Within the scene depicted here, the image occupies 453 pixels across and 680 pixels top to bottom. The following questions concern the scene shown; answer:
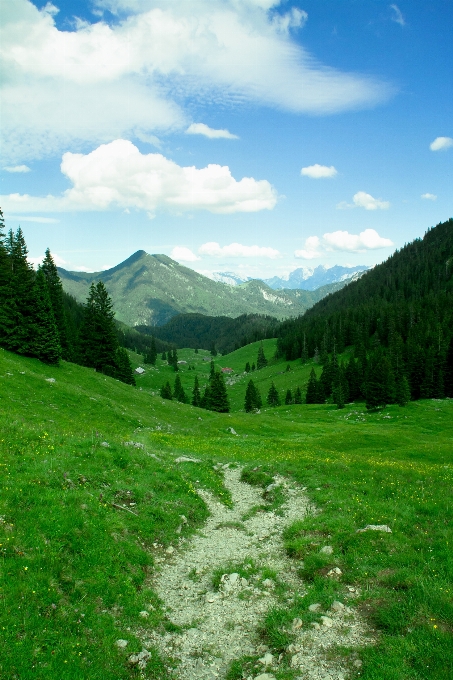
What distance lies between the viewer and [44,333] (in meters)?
48.0

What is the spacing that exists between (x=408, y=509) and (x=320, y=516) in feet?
12.4

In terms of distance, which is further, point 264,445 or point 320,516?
point 264,445

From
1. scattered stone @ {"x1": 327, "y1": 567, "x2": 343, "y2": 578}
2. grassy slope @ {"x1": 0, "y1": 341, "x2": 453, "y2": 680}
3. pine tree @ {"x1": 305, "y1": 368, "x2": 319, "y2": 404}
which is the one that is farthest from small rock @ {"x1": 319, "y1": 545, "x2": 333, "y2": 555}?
pine tree @ {"x1": 305, "y1": 368, "x2": 319, "y2": 404}

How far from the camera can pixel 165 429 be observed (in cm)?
4094

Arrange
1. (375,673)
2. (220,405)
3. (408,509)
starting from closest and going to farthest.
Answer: (375,673)
(408,509)
(220,405)

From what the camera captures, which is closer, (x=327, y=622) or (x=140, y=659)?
(x=140, y=659)

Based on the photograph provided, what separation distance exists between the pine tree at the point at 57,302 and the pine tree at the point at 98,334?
3962 millimetres

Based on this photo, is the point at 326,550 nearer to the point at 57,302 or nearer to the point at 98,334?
the point at 98,334

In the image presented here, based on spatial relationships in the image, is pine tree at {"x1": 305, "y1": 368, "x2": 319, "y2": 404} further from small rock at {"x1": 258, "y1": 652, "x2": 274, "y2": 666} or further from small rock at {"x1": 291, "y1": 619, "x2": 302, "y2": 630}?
small rock at {"x1": 258, "y1": 652, "x2": 274, "y2": 666}

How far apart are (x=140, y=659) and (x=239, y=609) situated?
3.28 meters

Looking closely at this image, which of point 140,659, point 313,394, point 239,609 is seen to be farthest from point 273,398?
point 140,659

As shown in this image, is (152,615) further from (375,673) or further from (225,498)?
(225,498)

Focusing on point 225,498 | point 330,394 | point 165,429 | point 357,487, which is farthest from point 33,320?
point 330,394

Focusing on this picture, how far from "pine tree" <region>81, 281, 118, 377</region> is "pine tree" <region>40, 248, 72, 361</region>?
3962 millimetres
